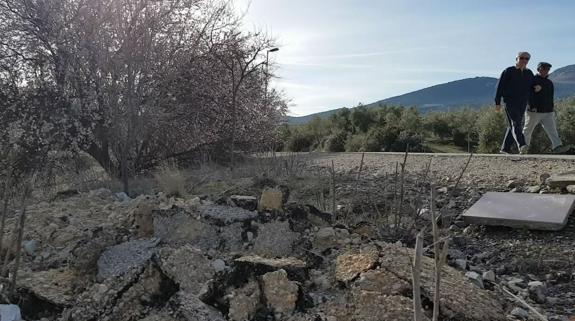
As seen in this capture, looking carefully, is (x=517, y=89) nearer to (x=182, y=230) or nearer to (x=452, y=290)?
(x=452, y=290)

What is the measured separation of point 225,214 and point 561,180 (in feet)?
11.8

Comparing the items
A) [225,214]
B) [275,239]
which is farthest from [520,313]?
[225,214]

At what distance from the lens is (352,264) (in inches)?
130

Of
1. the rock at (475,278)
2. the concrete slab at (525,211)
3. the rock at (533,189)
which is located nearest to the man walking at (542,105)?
the rock at (533,189)

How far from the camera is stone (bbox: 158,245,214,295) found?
307 centimetres

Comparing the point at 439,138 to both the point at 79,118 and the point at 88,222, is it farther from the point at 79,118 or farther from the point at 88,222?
the point at 88,222

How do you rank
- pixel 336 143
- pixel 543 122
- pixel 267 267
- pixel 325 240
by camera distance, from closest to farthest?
pixel 267 267 → pixel 325 240 → pixel 543 122 → pixel 336 143

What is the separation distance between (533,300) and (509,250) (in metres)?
0.95

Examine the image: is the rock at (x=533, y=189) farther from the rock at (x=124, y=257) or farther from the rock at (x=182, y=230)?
the rock at (x=124, y=257)

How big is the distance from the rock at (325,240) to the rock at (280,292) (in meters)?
0.76

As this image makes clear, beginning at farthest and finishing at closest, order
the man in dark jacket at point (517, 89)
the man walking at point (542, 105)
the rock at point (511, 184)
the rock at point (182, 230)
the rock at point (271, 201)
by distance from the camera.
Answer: the man walking at point (542, 105) < the man in dark jacket at point (517, 89) < the rock at point (511, 184) < the rock at point (271, 201) < the rock at point (182, 230)

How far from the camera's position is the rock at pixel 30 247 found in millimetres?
3850

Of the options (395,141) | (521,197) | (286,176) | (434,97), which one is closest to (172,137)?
(286,176)

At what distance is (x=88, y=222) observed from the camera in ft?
14.9
